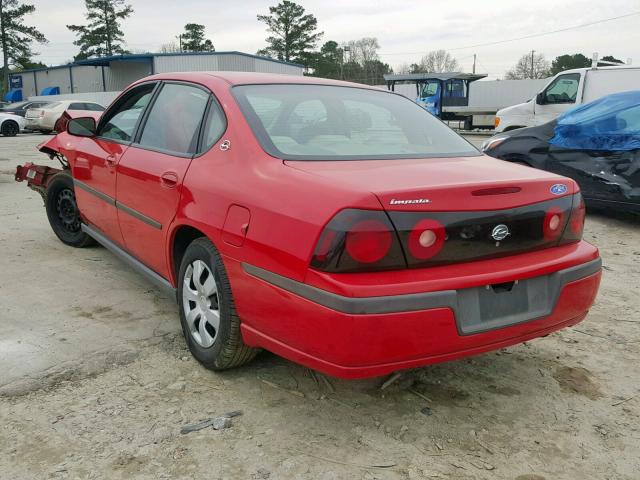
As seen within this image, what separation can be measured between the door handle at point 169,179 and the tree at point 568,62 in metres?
58.8

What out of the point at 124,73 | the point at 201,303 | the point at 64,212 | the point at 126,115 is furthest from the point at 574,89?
the point at 124,73

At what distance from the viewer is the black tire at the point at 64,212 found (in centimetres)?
521

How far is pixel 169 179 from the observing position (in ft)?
10.4

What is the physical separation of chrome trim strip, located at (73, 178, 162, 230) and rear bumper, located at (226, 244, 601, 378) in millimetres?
1033

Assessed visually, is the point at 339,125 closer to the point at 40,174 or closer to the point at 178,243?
the point at 178,243

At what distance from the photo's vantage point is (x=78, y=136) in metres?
4.48

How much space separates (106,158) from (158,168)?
0.94m

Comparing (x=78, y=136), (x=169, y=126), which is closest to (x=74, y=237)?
(x=78, y=136)

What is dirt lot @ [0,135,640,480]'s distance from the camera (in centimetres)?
230

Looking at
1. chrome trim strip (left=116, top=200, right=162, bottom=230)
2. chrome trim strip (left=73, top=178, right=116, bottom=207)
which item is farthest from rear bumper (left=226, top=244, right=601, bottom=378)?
chrome trim strip (left=73, top=178, right=116, bottom=207)

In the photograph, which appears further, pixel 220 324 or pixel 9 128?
pixel 9 128

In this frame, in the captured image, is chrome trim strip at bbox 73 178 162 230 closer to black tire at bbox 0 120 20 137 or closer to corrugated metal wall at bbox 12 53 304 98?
black tire at bbox 0 120 20 137

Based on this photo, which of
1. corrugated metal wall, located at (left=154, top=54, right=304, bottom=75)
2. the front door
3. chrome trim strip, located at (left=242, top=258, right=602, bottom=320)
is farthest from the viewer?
corrugated metal wall, located at (left=154, top=54, right=304, bottom=75)

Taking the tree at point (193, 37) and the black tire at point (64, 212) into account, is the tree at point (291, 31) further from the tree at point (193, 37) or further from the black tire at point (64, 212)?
the black tire at point (64, 212)
